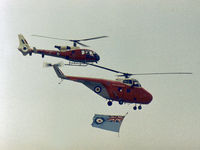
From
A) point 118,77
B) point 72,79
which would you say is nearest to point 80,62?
point 72,79

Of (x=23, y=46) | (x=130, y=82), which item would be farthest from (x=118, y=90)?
(x=23, y=46)

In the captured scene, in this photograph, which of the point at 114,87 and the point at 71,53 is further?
the point at 114,87

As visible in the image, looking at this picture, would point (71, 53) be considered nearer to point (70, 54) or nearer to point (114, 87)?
point (70, 54)

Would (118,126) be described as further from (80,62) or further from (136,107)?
(80,62)

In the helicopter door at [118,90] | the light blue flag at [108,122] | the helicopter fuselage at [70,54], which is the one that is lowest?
the light blue flag at [108,122]

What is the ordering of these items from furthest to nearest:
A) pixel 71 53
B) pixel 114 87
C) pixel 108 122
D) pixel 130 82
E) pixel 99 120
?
pixel 108 122 → pixel 99 120 → pixel 130 82 → pixel 114 87 → pixel 71 53

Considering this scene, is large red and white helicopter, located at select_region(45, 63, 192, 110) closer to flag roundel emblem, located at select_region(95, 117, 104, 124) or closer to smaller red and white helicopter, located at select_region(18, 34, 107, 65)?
smaller red and white helicopter, located at select_region(18, 34, 107, 65)

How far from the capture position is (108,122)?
1150 inches

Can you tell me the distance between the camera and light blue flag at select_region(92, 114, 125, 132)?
28.8 meters

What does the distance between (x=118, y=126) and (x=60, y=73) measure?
6.52 meters

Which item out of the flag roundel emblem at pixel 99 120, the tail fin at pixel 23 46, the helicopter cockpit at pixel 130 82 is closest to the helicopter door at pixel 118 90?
the helicopter cockpit at pixel 130 82

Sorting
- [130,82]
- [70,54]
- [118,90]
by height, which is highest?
[70,54]

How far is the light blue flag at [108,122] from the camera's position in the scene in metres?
28.8

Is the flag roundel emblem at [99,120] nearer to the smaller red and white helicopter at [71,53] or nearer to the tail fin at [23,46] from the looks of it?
the smaller red and white helicopter at [71,53]
